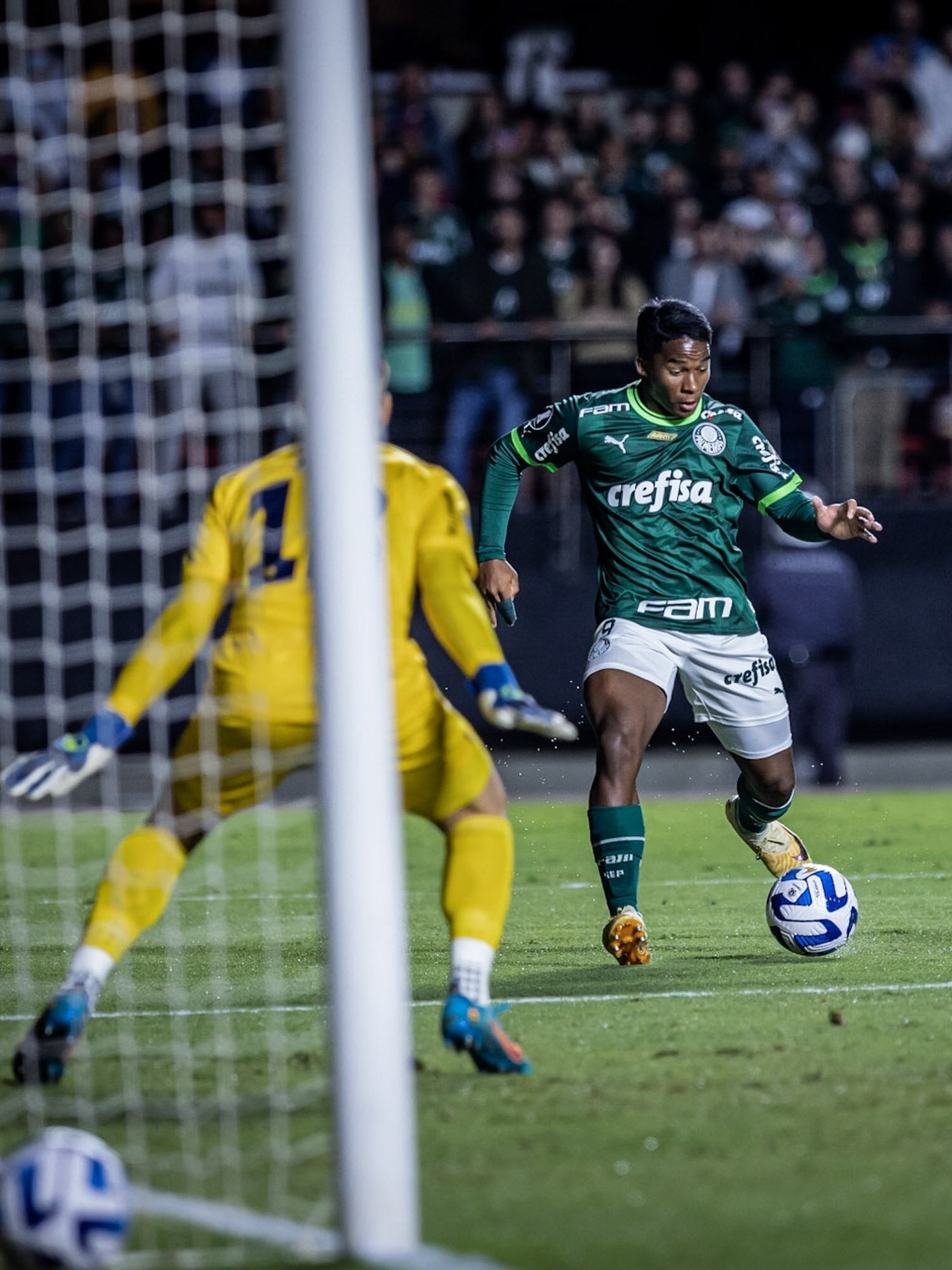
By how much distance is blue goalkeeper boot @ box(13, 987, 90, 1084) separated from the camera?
4.91 m

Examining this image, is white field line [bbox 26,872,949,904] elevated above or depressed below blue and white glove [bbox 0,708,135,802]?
below

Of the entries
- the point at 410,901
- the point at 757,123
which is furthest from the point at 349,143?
the point at 757,123

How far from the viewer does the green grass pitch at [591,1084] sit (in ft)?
11.9

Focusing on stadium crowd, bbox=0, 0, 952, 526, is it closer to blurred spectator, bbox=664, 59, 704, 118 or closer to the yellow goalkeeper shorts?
blurred spectator, bbox=664, 59, 704, 118

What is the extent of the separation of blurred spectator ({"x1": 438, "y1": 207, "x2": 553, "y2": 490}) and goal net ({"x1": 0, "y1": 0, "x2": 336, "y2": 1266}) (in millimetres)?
1509

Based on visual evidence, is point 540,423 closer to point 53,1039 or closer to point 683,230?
point 53,1039

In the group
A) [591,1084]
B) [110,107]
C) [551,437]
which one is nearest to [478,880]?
[591,1084]

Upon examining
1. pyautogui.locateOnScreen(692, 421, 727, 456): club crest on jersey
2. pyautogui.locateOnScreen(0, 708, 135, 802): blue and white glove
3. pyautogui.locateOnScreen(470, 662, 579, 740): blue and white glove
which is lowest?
pyautogui.locateOnScreen(0, 708, 135, 802): blue and white glove

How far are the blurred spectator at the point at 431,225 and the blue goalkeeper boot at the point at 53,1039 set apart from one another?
35.7ft

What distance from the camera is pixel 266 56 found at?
1410 centimetres

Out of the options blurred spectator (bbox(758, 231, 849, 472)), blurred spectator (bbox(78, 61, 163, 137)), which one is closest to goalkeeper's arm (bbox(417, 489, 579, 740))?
blurred spectator (bbox(78, 61, 163, 137))

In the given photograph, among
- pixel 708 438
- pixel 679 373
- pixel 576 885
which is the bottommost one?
pixel 576 885

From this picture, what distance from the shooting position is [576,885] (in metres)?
9.53

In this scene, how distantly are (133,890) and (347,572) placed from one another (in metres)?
1.78
